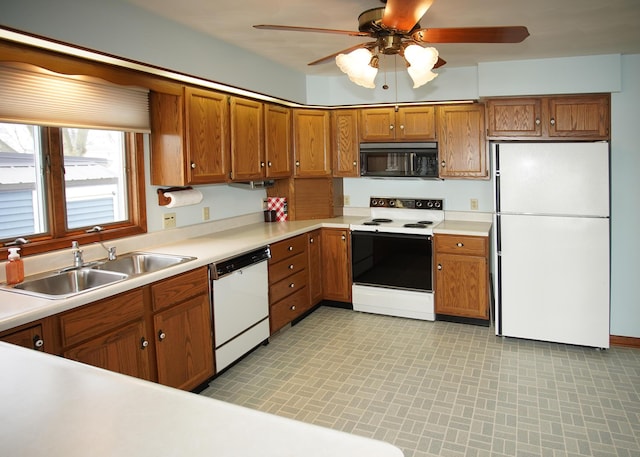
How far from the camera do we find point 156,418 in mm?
1013

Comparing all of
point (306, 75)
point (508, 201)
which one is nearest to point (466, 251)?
point (508, 201)

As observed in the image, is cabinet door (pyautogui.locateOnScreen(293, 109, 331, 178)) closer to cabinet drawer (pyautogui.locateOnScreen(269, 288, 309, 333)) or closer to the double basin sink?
cabinet drawer (pyautogui.locateOnScreen(269, 288, 309, 333))

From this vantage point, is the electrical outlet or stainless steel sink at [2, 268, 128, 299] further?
the electrical outlet

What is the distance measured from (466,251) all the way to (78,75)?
3206 millimetres

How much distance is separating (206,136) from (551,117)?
2.84 m

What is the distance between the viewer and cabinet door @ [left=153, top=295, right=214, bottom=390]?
108 inches

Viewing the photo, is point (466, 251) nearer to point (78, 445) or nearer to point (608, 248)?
point (608, 248)

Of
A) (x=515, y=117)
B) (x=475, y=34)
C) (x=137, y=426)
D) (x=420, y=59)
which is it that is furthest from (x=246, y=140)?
(x=137, y=426)

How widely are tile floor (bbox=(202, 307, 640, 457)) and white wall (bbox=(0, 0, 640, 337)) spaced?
0.98 metres

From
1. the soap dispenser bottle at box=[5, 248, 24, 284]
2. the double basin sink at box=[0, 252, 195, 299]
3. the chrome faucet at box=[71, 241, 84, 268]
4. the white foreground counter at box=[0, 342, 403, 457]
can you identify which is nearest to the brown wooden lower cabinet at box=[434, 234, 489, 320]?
the double basin sink at box=[0, 252, 195, 299]

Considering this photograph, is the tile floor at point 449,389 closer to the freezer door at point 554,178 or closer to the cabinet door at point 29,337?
the freezer door at point 554,178

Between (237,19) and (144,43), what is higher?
(237,19)

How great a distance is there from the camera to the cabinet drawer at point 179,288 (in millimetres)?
2684

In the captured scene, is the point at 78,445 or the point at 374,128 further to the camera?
the point at 374,128
